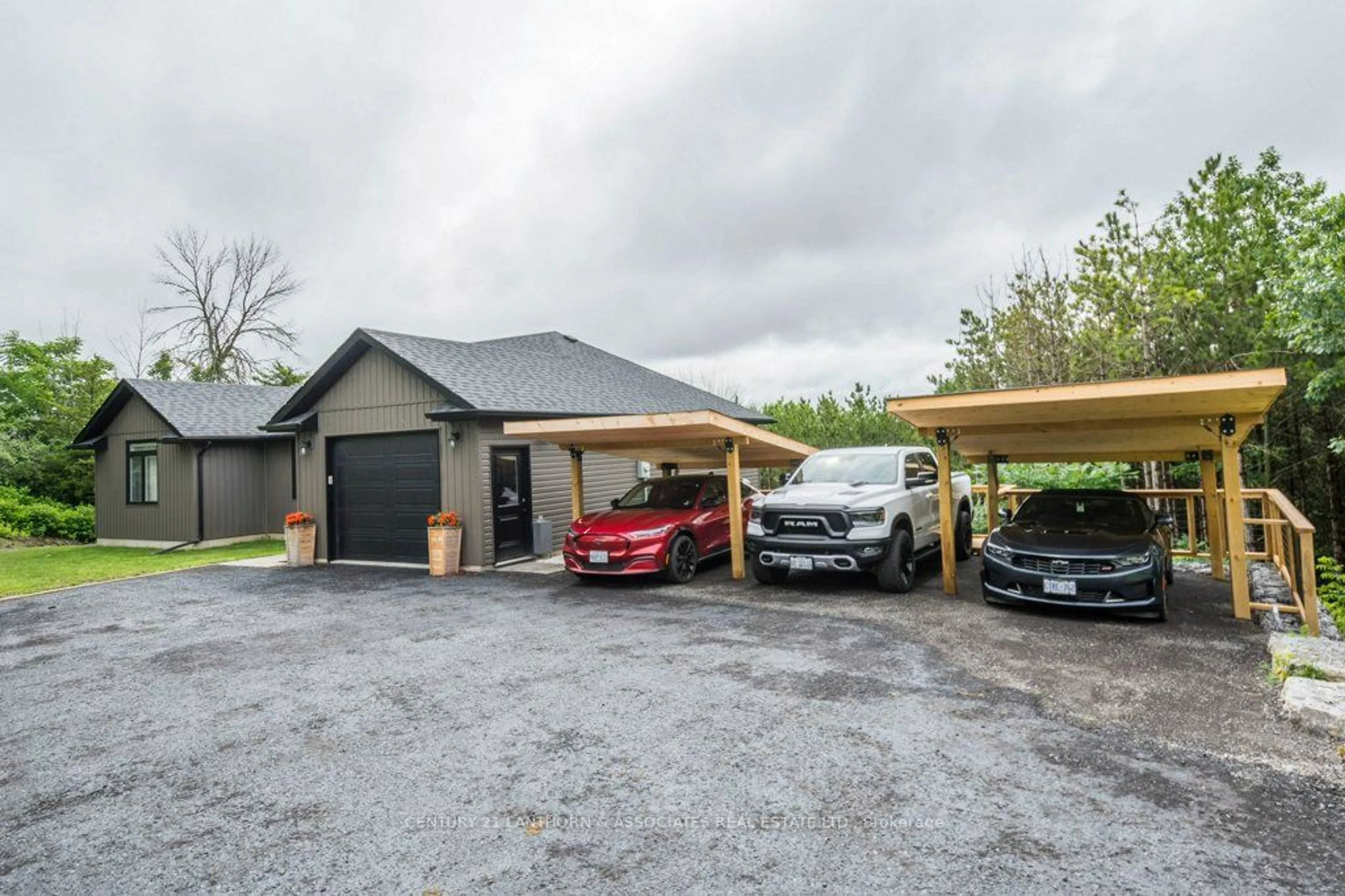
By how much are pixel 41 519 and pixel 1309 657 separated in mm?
27957

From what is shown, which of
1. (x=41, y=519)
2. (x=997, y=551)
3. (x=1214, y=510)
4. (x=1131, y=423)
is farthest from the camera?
(x=41, y=519)

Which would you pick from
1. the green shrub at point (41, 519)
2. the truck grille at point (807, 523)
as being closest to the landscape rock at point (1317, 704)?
the truck grille at point (807, 523)

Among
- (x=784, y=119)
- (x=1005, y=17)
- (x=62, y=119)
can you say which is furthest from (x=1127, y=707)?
(x=62, y=119)

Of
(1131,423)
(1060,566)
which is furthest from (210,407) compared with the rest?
(1131,423)

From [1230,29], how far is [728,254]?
12049 millimetres

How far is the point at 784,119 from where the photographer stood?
11914 mm

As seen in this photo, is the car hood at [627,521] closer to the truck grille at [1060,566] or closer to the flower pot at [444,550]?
the flower pot at [444,550]

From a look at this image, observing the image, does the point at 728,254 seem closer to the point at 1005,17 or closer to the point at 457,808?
the point at 1005,17

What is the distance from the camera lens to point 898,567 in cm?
822

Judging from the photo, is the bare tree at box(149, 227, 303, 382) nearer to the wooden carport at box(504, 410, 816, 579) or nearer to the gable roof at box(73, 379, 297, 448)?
the gable roof at box(73, 379, 297, 448)

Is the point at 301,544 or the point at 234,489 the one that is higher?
the point at 234,489

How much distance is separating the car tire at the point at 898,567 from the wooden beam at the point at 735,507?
7.08 feet

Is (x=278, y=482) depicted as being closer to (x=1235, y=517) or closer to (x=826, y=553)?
(x=826, y=553)

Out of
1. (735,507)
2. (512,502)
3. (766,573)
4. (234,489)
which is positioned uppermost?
(234,489)
